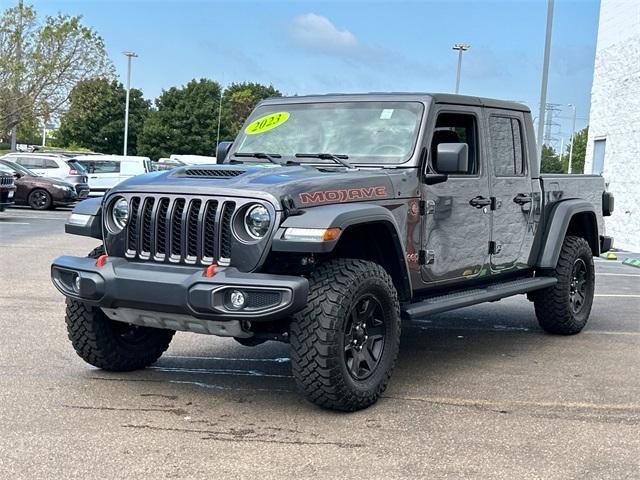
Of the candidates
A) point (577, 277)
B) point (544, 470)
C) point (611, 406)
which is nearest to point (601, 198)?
point (577, 277)

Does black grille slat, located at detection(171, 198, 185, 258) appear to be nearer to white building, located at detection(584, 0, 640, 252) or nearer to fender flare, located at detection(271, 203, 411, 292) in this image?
fender flare, located at detection(271, 203, 411, 292)

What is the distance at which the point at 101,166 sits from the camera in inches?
1203

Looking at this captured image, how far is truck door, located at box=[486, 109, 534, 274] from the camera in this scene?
6.76m

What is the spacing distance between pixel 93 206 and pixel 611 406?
11.8 feet

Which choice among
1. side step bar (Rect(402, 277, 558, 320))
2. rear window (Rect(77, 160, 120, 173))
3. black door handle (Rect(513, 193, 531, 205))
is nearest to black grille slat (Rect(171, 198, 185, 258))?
side step bar (Rect(402, 277, 558, 320))

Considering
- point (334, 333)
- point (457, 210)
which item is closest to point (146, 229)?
point (334, 333)

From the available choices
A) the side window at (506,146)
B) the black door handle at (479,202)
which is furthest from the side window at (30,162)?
the black door handle at (479,202)

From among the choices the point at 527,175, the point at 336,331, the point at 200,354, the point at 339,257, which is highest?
the point at 527,175

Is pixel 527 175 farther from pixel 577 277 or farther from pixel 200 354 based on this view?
pixel 200 354

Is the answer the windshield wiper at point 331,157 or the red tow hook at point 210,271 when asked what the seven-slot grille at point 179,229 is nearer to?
the red tow hook at point 210,271

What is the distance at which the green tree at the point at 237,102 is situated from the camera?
244 feet

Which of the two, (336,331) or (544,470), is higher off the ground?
(336,331)

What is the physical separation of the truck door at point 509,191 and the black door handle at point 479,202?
13 cm

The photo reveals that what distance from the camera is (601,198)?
8445 mm
